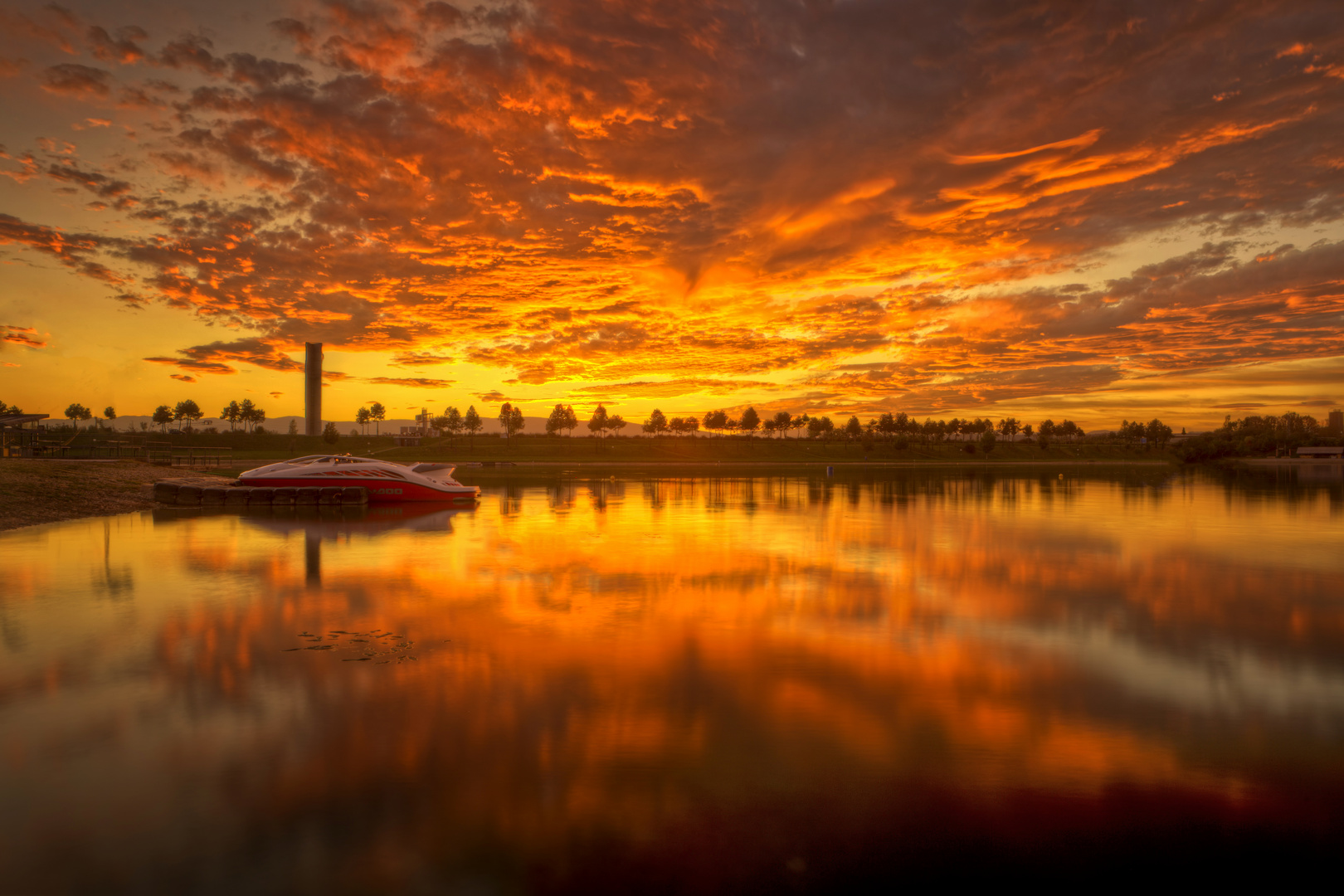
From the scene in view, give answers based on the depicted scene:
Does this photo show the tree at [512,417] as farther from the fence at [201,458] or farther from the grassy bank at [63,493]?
the grassy bank at [63,493]

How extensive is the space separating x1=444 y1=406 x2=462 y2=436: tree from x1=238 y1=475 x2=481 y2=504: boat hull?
12404 centimetres

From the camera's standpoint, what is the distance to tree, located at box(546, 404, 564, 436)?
15688cm

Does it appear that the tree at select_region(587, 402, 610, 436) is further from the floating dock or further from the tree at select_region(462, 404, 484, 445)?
the floating dock

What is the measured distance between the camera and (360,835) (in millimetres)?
5234

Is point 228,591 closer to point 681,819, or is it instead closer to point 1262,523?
point 681,819

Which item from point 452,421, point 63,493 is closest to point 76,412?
point 452,421

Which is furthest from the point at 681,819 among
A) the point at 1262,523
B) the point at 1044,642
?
the point at 1262,523

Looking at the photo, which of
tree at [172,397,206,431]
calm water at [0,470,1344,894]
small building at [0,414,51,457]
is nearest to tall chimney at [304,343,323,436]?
tree at [172,397,206,431]

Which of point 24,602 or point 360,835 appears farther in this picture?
point 24,602

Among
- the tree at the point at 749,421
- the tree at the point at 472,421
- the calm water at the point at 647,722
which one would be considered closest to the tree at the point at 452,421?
the tree at the point at 472,421

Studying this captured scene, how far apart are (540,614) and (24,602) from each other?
9825 millimetres

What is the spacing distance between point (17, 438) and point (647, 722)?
74752 millimetres

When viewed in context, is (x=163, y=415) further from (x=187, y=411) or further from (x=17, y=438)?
(x=17, y=438)

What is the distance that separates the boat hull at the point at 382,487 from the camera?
31922 mm
